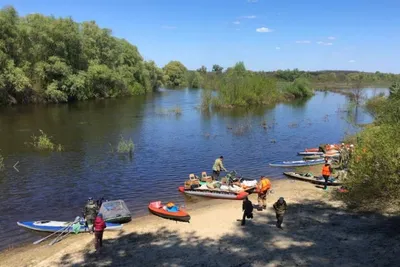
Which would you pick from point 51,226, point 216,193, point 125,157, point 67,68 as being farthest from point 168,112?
point 51,226

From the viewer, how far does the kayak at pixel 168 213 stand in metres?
18.3

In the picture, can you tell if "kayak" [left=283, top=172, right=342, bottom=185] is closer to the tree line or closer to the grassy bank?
the grassy bank

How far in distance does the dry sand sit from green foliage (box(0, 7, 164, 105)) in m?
52.3

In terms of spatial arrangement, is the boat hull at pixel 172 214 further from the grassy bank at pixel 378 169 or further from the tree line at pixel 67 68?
the tree line at pixel 67 68

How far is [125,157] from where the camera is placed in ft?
107

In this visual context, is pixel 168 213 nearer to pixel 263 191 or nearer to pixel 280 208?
pixel 263 191

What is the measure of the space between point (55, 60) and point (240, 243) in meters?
63.6

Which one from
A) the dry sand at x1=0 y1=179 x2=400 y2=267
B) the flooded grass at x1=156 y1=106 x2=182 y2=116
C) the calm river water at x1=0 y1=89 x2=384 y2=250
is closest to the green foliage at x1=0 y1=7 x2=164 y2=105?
the calm river water at x1=0 y1=89 x2=384 y2=250

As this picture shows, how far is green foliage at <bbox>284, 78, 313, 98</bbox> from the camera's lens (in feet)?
328

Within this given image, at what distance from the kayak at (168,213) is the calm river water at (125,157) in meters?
1.18

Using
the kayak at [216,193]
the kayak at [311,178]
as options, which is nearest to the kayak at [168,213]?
the kayak at [216,193]

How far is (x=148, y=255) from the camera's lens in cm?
1391

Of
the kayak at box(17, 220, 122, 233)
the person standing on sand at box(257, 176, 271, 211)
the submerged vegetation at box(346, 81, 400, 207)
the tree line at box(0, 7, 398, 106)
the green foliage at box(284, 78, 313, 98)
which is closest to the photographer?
the submerged vegetation at box(346, 81, 400, 207)

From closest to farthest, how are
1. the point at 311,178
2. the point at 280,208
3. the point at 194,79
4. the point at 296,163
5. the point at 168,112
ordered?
the point at 280,208 < the point at 311,178 < the point at 296,163 < the point at 168,112 < the point at 194,79
